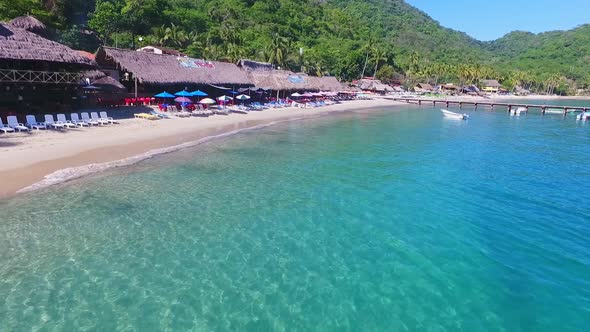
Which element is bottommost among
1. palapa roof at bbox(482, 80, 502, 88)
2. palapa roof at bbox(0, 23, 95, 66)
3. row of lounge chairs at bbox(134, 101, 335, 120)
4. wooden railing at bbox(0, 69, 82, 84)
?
row of lounge chairs at bbox(134, 101, 335, 120)

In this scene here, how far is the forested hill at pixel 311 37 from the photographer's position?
52.5 meters

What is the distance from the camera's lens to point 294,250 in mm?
8992

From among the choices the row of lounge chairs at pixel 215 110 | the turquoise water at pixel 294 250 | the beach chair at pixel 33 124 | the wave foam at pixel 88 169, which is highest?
the beach chair at pixel 33 124

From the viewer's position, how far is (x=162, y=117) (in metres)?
24.8

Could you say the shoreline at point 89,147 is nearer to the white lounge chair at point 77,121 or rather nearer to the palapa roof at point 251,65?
the white lounge chair at point 77,121

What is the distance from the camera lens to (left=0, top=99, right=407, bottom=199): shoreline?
12703mm

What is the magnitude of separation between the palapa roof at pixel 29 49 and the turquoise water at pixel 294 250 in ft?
28.1

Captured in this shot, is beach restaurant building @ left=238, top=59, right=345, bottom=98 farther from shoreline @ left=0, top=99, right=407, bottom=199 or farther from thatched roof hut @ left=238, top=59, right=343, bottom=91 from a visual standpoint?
shoreline @ left=0, top=99, right=407, bottom=199

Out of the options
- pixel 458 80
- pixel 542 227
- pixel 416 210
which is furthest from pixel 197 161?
pixel 458 80

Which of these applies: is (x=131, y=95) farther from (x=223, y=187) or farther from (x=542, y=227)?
(x=542, y=227)

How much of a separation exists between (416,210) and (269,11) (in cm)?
9697

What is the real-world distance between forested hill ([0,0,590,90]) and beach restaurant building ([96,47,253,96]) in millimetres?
14454

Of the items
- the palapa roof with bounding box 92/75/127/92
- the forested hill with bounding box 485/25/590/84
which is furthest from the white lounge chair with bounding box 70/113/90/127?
the forested hill with bounding box 485/25/590/84

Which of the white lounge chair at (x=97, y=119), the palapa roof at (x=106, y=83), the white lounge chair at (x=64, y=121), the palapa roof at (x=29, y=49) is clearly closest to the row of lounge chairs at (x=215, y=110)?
the palapa roof at (x=106, y=83)
